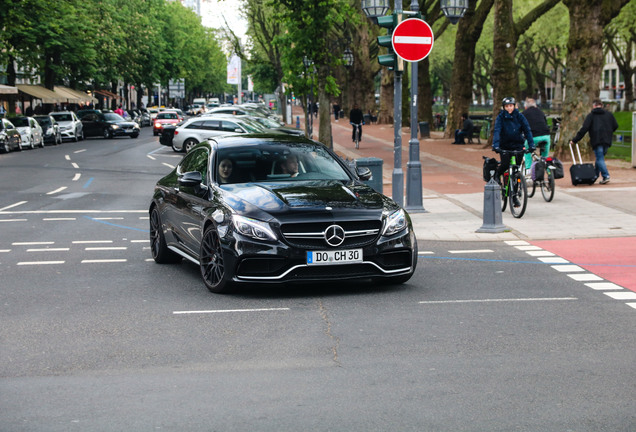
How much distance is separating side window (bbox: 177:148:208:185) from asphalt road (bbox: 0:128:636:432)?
1106mm

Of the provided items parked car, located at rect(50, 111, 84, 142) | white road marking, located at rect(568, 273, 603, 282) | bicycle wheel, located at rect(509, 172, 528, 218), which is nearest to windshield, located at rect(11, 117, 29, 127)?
parked car, located at rect(50, 111, 84, 142)

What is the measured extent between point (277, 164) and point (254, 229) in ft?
4.96

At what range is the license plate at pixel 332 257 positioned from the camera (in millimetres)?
8930

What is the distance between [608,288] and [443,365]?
3.67 metres

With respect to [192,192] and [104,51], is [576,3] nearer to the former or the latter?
[192,192]

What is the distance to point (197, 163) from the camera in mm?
10898

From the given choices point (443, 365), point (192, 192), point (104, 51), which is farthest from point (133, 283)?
point (104, 51)

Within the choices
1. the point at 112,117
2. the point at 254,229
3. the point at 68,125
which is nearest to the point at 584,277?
the point at 254,229

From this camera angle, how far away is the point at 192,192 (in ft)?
34.1

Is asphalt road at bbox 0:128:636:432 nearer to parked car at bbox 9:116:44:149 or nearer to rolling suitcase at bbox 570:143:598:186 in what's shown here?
rolling suitcase at bbox 570:143:598:186

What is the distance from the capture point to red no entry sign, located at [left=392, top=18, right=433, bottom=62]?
16203 mm

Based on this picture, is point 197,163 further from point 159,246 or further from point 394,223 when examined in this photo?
point 394,223

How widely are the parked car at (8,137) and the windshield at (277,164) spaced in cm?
3322

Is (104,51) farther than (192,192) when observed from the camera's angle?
Yes
